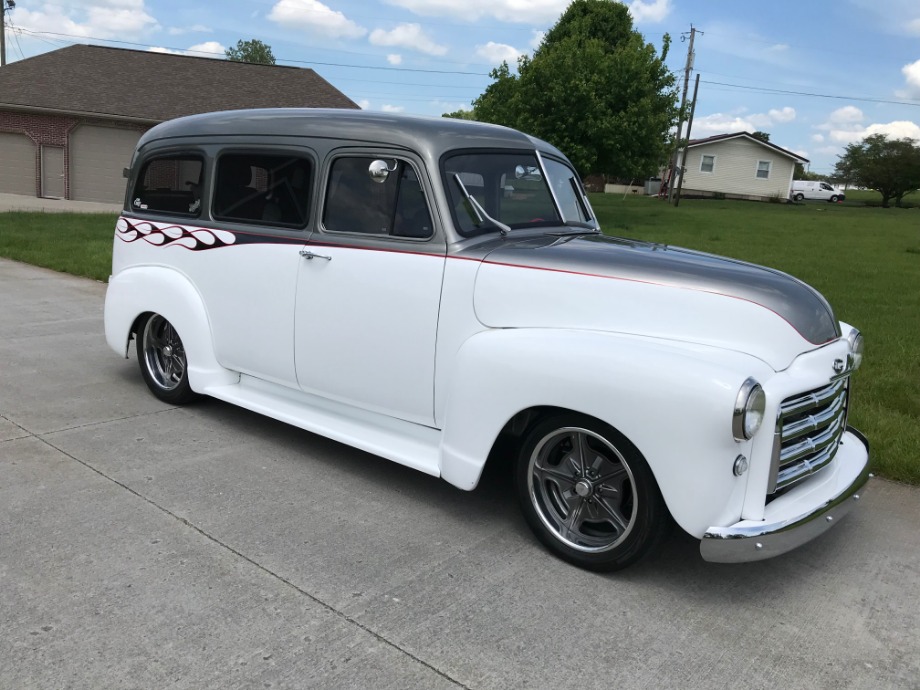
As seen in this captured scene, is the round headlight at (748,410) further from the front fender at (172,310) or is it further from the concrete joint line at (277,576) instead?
the front fender at (172,310)

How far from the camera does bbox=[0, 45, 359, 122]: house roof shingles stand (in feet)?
87.2

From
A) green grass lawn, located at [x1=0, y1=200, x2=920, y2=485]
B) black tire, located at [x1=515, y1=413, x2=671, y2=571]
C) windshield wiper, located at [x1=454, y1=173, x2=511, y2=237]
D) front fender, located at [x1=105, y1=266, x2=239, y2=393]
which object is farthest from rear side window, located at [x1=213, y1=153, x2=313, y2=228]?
green grass lawn, located at [x1=0, y1=200, x2=920, y2=485]

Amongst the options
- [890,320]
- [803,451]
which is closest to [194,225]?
[803,451]

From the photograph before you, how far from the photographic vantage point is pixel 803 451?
3330 millimetres

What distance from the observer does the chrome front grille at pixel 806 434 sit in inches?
125

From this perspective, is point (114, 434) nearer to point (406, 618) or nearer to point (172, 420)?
point (172, 420)

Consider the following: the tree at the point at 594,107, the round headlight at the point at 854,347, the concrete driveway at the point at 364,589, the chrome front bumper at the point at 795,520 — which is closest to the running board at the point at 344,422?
the concrete driveway at the point at 364,589

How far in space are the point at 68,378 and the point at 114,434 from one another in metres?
1.52

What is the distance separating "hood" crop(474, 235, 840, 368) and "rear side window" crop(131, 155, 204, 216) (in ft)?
7.78

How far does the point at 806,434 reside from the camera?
3.39 meters

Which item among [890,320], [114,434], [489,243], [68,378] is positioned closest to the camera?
[489,243]

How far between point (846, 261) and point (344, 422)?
14.2m

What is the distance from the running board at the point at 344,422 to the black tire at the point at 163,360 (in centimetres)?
52

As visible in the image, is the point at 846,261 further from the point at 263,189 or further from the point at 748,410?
the point at 748,410
